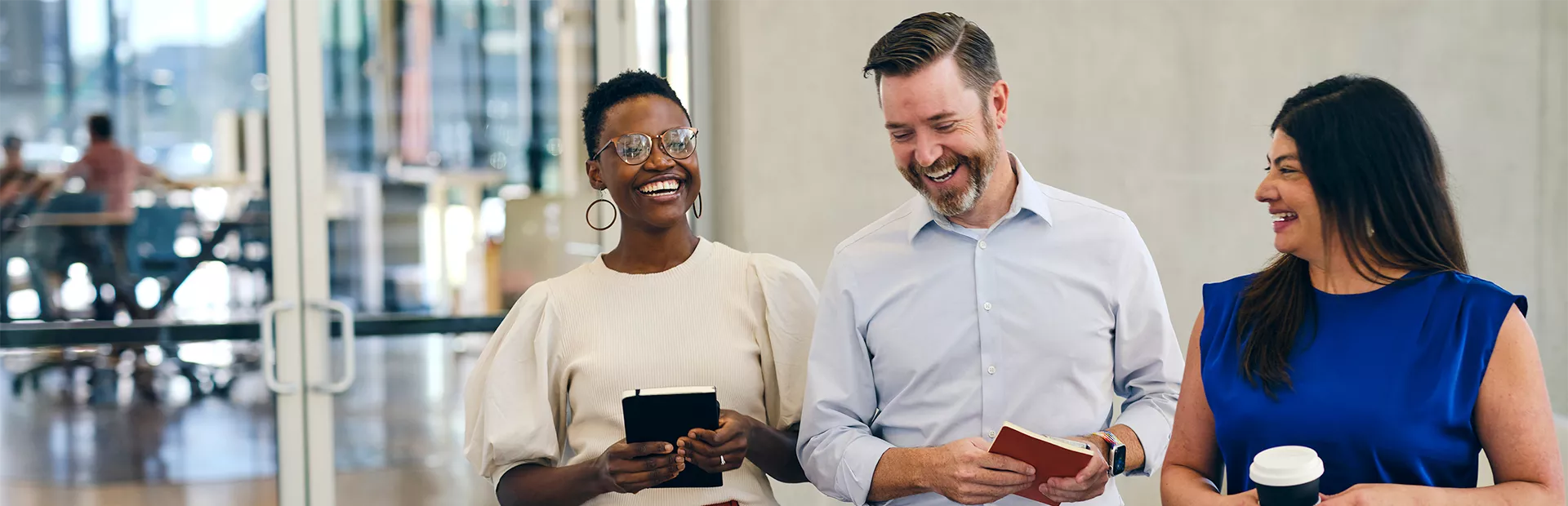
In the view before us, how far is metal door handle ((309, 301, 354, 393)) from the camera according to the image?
3385 millimetres

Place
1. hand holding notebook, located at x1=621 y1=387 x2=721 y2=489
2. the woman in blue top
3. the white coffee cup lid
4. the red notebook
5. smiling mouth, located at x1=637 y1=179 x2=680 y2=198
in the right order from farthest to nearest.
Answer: smiling mouth, located at x1=637 y1=179 x2=680 y2=198, hand holding notebook, located at x1=621 y1=387 x2=721 y2=489, the red notebook, the woman in blue top, the white coffee cup lid

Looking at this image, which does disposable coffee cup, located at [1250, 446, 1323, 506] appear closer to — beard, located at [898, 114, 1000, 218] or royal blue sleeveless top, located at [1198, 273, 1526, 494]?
royal blue sleeveless top, located at [1198, 273, 1526, 494]

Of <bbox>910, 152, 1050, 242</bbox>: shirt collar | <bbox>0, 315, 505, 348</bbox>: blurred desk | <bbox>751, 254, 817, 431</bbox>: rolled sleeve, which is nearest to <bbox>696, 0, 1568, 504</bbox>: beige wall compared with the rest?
<bbox>0, 315, 505, 348</bbox>: blurred desk

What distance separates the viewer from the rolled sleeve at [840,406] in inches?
74.3

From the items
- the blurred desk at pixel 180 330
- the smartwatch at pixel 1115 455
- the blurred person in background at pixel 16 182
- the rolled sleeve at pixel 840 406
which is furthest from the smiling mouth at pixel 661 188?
the blurred person in background at pixel 16 182

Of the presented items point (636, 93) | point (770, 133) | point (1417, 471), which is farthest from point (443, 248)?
point (1417, 471)

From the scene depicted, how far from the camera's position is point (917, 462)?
1839 mm

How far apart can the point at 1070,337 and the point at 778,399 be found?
551mm

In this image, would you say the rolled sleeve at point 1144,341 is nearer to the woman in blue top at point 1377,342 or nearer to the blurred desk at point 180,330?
the woman in blue top at point 1377,342

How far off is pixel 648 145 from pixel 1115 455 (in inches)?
37.7

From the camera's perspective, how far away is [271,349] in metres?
3.36

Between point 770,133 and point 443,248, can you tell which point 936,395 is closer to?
point 770,133

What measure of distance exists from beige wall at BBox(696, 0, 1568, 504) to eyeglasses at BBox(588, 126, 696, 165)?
1320 mm

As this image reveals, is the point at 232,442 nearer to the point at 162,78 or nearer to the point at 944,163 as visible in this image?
the point at 162,78
